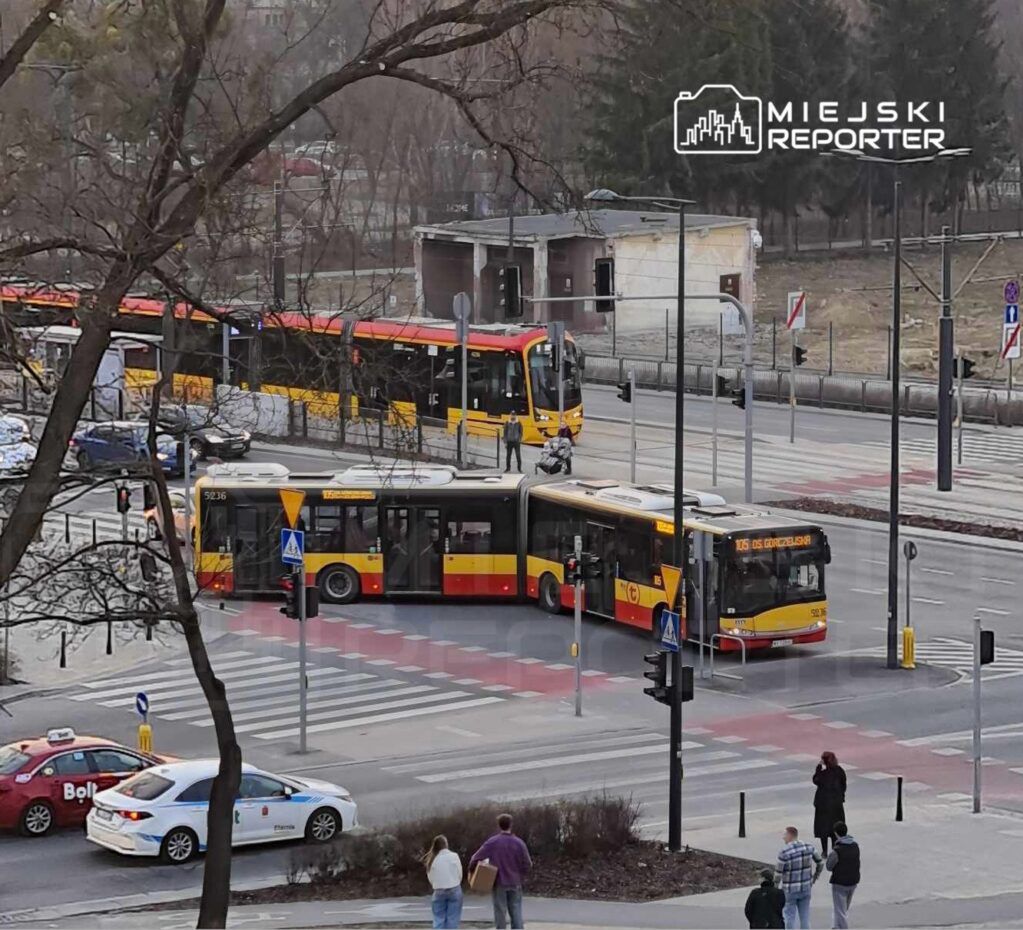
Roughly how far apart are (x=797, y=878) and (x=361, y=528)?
21.7 meters

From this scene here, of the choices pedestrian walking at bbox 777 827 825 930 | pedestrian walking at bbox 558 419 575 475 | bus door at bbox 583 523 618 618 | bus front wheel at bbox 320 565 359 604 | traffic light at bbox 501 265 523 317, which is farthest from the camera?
pedestrian walking at bbox 558 419 575 475

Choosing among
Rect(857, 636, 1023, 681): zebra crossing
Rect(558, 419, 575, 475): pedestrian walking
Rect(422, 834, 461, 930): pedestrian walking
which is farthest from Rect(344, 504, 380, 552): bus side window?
Rect(422, 834, 461, 930): pedestrian walking

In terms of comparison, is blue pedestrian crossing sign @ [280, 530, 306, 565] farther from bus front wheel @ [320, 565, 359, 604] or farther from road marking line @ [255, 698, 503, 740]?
bus front wheel @ [320, 565, 359, 604]

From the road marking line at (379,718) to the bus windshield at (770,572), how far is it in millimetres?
4720

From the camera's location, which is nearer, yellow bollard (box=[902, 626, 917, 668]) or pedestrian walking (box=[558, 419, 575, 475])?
yellow bollard (box=[902, 626, 917, 668])

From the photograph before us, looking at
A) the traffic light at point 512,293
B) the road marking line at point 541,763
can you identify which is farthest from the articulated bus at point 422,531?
the road marking line at point 541,763

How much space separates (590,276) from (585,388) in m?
10.6

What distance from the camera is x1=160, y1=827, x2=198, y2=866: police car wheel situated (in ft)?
83.8

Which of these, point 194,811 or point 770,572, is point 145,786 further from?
point 770,572

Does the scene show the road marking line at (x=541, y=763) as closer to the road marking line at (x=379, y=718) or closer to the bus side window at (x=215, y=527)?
the road marking line at (x=379, y=718)

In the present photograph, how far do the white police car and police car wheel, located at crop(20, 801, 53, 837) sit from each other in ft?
3.42

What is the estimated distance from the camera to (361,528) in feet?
136

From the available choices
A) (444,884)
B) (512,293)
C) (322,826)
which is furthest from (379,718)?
(512,293)

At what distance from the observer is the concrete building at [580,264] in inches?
3155
